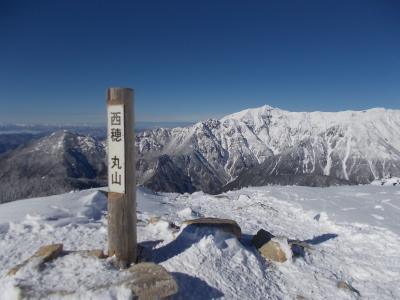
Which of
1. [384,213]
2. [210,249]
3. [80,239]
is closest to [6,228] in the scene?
[80,239]

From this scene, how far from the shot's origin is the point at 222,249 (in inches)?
437

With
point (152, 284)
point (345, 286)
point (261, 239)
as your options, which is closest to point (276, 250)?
point (261, 239)

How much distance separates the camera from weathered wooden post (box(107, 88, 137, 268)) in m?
9.52

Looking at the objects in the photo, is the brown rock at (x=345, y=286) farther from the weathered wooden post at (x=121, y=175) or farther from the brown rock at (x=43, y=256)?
the brown rock at (x=43, y=256)

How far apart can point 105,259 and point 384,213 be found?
15.3m

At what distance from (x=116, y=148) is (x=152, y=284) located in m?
3.63

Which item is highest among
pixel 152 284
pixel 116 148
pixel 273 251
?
pixel 116 148

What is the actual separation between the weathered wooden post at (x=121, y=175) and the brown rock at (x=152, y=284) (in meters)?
1.24

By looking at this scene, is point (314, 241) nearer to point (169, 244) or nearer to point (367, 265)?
point (367, 265)

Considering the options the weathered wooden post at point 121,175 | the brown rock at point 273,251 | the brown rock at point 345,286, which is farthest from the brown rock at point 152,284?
the brown rock at point 345,286

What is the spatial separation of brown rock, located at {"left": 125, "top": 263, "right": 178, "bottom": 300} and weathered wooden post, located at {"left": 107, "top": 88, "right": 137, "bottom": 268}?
1238 millimetres

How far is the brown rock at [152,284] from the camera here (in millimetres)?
7922

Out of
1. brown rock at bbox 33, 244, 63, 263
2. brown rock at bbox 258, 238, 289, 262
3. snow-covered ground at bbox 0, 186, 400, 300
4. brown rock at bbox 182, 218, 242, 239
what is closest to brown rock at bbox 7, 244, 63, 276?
brown rock at bbox 33, 244, 63, 263

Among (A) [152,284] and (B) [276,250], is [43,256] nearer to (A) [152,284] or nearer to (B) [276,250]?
(A) [152,284]
